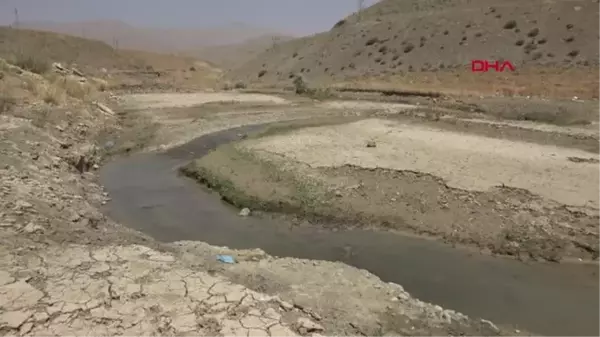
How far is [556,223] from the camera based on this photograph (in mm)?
8141

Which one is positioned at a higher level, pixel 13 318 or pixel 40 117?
pixel 40 117

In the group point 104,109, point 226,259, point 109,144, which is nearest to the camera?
point 226,259

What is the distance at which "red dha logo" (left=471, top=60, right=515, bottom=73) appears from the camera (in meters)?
30.4

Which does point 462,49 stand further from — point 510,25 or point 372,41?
point 372,41

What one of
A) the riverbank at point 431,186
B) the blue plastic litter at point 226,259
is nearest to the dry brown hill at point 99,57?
the riverbank at point 431,186

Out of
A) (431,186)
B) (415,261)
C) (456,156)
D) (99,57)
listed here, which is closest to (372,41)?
(99,57)

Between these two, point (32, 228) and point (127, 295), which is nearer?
point (127, 295)

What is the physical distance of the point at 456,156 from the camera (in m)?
11.4

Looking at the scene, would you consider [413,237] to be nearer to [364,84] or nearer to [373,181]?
[373,181]

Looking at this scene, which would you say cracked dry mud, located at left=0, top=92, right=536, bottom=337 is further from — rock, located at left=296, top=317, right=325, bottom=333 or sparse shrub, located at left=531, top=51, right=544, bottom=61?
sparse shrub, located at left=531, top=51, right=544, bottom=61

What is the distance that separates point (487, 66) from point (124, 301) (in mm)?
31055

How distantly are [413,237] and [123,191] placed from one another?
21.2 ft

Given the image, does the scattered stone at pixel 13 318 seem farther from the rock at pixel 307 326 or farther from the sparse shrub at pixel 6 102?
the sparse shrub at pixel 6 102

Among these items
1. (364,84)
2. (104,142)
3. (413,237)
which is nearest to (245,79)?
(364,84)
